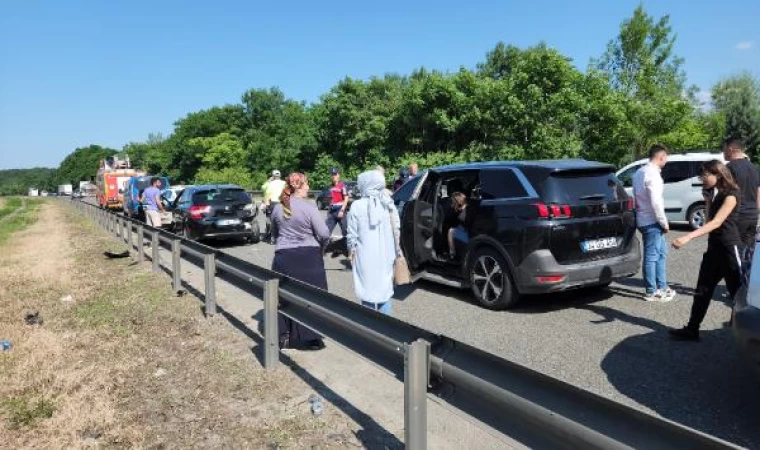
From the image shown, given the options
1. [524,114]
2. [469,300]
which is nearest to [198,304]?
[469,300]

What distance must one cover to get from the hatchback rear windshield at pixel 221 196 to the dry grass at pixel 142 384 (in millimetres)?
6281

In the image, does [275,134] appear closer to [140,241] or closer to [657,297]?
[140,241]

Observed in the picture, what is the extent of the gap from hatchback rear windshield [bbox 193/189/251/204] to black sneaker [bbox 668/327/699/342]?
38.6 feet

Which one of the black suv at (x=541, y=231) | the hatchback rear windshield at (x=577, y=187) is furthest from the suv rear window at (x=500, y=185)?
the hatchback rear windshield at (x=577, y=187)

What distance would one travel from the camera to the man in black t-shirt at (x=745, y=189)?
5.97 metres

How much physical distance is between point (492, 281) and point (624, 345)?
193 centimetres

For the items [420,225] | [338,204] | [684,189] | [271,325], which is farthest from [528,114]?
[271,325]

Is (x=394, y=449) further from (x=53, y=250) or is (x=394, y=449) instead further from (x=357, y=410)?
(x=53, y=250)

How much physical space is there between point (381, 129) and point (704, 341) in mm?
42433

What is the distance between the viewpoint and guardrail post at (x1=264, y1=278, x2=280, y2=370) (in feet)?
17.2

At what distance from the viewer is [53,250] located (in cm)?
1722

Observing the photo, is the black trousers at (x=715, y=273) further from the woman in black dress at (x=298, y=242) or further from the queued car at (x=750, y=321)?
the woman in black dress at (x=298, y=242)

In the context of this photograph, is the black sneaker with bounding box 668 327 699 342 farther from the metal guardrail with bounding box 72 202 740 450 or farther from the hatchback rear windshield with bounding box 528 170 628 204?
the metal guardrail with bounding box 72 202 740 450

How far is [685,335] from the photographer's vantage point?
221 inches
